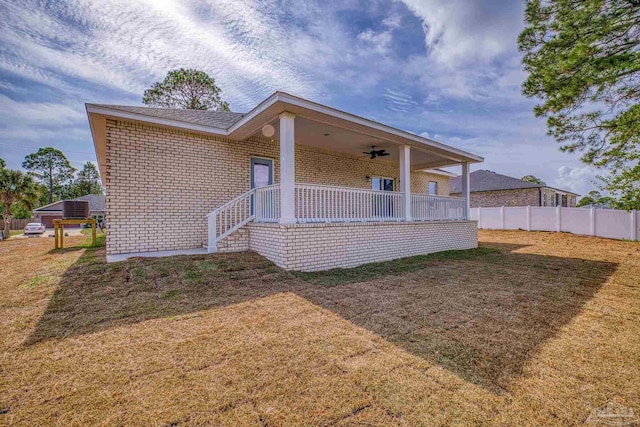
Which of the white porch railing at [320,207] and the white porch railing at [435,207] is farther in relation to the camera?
the white porch railing at [435,207]

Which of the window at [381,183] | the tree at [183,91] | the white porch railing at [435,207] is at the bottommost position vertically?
the white porch railing at [435,207]

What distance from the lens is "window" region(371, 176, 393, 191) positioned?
39.9 ft

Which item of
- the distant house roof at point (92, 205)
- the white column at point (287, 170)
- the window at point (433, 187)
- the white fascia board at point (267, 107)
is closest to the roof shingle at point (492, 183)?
the window at point (433, 187)

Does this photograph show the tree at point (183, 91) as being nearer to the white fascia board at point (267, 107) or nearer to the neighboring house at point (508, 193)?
the white fascia board at point (267, 107)

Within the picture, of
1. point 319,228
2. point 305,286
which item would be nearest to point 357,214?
point 319,228

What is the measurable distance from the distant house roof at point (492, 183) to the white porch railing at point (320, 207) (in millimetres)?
18286

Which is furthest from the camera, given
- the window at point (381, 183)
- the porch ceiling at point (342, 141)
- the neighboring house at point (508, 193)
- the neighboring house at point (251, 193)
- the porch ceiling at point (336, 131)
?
the neighboring house at point (508, 193)

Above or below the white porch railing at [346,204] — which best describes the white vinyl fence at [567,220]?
below

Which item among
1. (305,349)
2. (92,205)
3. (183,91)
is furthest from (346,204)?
(92,205)

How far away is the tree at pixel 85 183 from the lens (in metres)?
48.9

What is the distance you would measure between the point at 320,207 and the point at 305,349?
4.32m

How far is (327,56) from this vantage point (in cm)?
927

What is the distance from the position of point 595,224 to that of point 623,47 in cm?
1057

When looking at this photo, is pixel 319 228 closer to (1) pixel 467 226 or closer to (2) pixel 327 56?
(2) pixel 327 56
